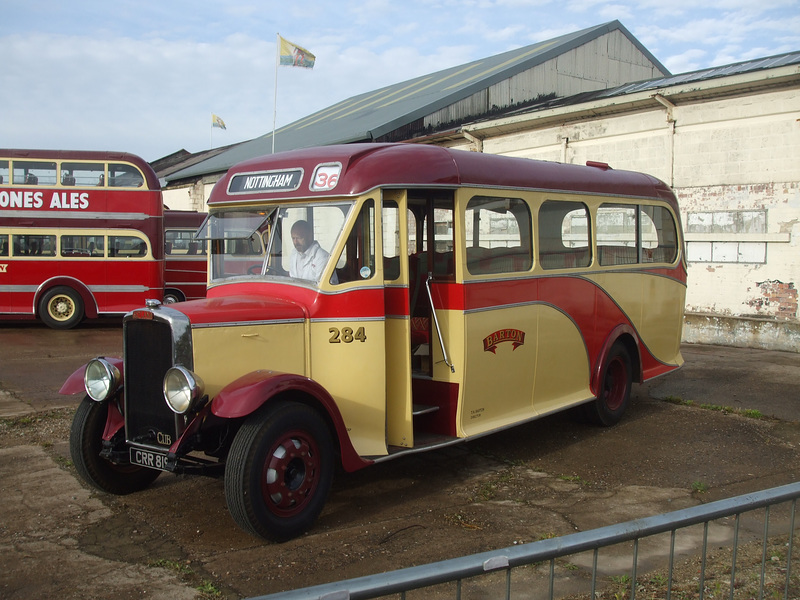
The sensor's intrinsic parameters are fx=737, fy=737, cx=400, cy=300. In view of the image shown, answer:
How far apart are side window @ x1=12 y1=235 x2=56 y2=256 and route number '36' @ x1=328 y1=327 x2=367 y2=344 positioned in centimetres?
1344

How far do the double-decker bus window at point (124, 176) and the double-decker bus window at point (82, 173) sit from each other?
19 cm

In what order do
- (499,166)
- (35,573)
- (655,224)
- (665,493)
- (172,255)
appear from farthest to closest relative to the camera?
(172,255), (655,224), (499,166), (665,493), (35,573)

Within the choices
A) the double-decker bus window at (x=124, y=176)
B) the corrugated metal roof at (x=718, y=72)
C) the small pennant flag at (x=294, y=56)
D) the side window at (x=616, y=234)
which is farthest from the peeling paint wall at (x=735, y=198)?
the double-decker bus window at (x=124, y=176)

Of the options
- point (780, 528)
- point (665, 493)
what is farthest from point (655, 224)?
point (780, 528)

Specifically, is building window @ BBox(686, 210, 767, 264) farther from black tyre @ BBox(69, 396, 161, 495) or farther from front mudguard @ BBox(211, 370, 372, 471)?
black tyre @ BBox(69, 396, 161, 495)

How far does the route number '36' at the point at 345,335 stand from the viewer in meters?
5.51

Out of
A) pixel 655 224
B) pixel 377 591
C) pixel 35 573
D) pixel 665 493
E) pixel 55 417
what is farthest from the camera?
pixel 655 224

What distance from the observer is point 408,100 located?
2355cm

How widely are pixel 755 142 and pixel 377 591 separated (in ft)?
41.4

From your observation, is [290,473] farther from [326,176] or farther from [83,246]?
[83,246]

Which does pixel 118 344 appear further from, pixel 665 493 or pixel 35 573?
pixel 665 493

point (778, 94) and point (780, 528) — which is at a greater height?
point (778, 94)

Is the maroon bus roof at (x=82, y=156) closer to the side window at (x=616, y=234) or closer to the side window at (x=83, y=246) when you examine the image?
the side window at (x=83, y=246)

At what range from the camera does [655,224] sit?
875 centimetres
